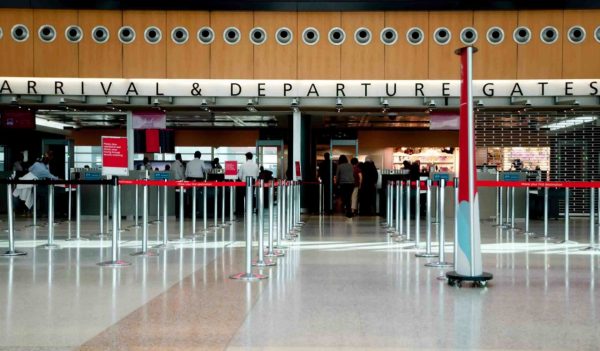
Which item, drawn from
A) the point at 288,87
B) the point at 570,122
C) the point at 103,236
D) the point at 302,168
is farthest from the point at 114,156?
the point at 570,122

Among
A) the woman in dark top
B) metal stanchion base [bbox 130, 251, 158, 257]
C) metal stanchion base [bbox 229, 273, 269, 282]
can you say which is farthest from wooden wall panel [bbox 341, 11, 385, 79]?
metal stanchion base [bbox 229, 273, 269, 282]

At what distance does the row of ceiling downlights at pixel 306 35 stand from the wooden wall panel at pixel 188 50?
0.11 metres

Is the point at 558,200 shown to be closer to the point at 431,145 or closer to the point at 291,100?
the point at 291,100

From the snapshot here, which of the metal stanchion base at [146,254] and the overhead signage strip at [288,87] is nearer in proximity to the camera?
the metal stanchion base at [146,254]

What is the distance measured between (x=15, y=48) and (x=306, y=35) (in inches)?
281

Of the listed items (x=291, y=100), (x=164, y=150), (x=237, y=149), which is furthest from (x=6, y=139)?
(x=291, y=100)

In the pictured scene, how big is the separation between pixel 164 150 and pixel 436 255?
1870 cm

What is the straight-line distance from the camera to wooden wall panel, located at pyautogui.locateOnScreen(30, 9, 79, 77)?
18.2 m

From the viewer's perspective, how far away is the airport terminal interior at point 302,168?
6812 millimetres

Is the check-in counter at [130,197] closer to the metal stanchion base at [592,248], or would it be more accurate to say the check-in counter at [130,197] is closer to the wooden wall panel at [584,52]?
the wooden wall panel at [584,52]

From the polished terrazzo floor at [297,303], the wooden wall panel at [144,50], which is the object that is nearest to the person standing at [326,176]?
the wooden wall panel at [144,50]

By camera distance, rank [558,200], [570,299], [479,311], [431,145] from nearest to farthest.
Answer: [479,311] → [570,299] → [558,200] → [431,145]

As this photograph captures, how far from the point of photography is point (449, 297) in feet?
20.7

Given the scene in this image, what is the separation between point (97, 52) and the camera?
1825cm
